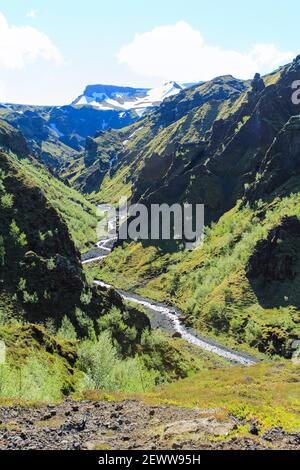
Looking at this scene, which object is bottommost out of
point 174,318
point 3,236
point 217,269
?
point 174,318

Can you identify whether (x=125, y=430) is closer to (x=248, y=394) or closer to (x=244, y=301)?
(x=248, y=394)

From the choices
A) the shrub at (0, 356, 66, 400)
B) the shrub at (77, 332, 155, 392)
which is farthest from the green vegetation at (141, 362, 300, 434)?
the shrub at (0, 356, 66, 400)

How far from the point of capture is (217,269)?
188 m

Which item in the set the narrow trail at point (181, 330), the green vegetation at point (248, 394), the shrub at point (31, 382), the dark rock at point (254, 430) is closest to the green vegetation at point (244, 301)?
the narrow trail at point (181, 330)

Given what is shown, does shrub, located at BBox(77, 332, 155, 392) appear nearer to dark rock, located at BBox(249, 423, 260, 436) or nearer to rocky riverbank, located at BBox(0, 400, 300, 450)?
rocky riverbank, located at BBox(0, 400, 300, 450)

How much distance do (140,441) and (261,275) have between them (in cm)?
14015

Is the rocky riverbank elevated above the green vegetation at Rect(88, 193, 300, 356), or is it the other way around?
the rocky riverbank

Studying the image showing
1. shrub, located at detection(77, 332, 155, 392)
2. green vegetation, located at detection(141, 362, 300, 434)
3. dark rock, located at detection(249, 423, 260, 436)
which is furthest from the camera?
shrub, located at detection(77, 332, 155, 392)

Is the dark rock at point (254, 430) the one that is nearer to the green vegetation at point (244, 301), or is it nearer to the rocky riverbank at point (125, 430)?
the rocky riverbank at point (125, 430)

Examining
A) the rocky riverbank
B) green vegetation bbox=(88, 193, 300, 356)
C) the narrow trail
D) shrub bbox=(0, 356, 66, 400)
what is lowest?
the narrow trail

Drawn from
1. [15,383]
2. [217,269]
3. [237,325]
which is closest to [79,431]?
[15,383]
